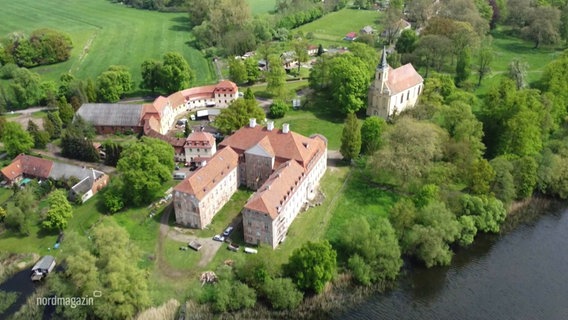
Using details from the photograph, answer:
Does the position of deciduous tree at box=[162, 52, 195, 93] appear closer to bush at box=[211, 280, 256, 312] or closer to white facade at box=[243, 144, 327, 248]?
white facade at box=[243, 144, 327, 248]

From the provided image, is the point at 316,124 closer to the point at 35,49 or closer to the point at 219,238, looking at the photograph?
the point at 219,238

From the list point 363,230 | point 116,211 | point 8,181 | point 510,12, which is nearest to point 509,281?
point 363,230

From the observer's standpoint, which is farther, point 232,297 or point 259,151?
point 259,151

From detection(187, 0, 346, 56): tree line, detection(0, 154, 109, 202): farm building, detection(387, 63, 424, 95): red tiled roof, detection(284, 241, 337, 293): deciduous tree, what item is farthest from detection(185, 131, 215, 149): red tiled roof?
detection(187, 0, 346, 56): tree line

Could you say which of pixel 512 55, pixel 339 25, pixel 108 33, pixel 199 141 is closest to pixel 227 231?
pixel 199 141

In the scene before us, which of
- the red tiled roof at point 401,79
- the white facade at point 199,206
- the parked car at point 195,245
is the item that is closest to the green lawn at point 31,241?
the white facade at point 199,206

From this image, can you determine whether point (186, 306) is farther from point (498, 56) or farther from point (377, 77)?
point (498, 56)
